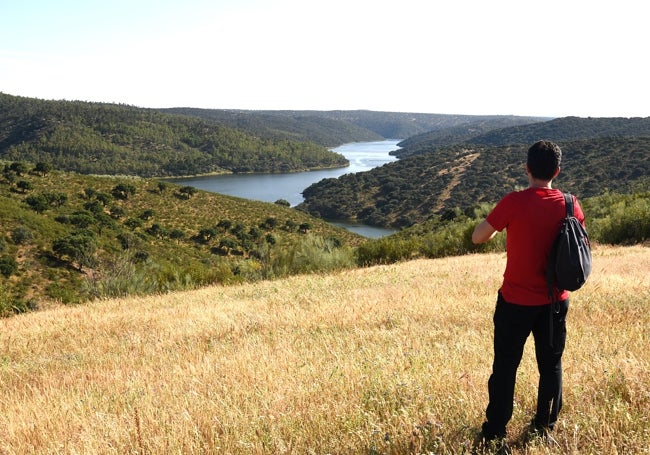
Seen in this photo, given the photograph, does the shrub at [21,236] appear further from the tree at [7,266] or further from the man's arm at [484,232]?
the man's arm at [484,232]

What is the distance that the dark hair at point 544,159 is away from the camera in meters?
2.70

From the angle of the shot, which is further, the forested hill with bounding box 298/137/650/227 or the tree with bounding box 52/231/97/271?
the forested hill with bounding box 298/137/650/227

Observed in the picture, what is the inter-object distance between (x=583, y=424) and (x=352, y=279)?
861 cm

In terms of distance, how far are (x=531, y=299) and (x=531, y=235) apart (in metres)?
0.38

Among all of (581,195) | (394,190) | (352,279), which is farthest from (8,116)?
(352,279)

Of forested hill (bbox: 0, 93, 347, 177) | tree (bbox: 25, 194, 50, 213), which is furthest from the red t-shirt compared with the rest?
forested hill (bbox: 0, 93, 347, 177)

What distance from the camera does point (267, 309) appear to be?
7.71m

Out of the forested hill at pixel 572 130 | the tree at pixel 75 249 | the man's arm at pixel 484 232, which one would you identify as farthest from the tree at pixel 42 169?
the forested hill at pixel 572 130

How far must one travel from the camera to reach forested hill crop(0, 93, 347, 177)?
145 meters

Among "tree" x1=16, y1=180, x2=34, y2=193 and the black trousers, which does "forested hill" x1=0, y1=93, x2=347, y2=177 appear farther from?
the black trousers

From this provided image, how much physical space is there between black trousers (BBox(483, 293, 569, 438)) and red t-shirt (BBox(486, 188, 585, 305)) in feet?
0.27

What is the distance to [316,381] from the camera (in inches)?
148

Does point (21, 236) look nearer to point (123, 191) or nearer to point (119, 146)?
point (123, 191)

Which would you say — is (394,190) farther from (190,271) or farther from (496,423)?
(496,423)
